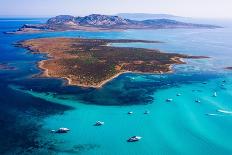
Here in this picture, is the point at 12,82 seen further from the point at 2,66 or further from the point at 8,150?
the point at 8,150

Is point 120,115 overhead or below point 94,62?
below

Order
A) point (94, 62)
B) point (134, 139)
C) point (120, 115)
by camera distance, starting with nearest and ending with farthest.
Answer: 1. point (134, 139)
2. point (120, 115)
3. point (94, 62)

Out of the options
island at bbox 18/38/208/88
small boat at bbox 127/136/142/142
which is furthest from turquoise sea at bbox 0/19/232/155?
island at bbox 18/38/208/88

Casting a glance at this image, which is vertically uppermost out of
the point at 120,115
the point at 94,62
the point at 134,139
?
the point at 94,62

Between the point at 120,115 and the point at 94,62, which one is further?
the point at 94,62

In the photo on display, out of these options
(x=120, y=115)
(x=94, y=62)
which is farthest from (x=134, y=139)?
(x=94, y=62)

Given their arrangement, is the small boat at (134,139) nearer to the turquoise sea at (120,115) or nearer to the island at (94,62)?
the turquoise sea at (120,115)

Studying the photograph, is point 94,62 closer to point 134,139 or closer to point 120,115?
point 120,115

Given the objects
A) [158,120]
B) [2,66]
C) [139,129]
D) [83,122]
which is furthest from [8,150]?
[2,66]
